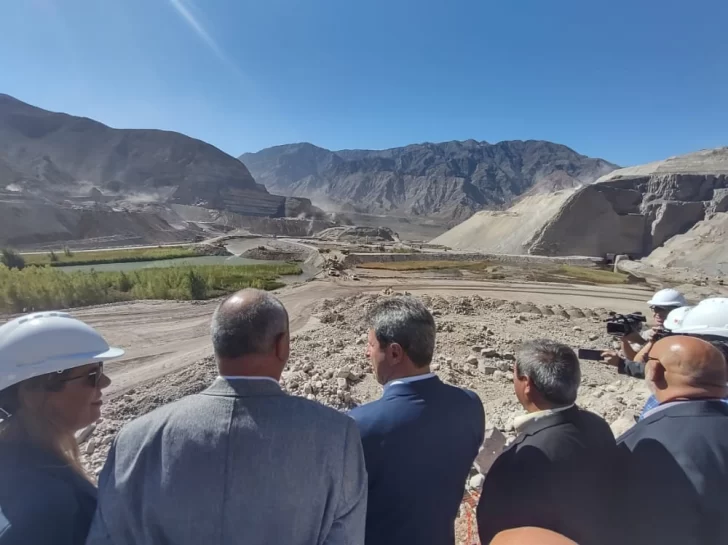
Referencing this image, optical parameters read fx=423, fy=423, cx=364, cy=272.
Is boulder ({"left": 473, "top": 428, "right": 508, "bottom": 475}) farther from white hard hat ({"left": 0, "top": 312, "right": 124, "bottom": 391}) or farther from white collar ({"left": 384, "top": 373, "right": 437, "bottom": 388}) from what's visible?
white hard hat ({"left": 0, "top": 312, "right": 124, "bottom": 391})

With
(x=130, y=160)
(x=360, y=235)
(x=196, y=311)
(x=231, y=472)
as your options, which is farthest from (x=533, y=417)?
(x=130, y=160)

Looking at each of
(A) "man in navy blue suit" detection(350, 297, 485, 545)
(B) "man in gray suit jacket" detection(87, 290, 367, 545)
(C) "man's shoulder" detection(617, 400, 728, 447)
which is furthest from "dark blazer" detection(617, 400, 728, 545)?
(B) "man in gray suit jacket" detection(87, 290, 367, 545)

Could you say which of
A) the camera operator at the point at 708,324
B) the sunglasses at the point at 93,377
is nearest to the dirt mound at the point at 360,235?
the camera operator at the point at 708,324

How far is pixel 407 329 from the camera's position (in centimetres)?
224

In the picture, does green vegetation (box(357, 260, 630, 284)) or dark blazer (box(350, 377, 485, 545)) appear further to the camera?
green vegetation (box(357, 260, 630, 284))

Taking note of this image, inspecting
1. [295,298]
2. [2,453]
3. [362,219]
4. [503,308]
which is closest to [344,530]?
[2,453]

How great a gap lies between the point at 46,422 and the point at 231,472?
2.77 ft

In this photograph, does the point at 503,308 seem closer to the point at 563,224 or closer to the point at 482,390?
the point at 482,390

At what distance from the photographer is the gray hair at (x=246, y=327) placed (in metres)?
1.54

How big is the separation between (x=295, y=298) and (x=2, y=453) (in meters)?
19.2

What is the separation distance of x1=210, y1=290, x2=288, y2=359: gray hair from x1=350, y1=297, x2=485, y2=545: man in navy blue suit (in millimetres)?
673

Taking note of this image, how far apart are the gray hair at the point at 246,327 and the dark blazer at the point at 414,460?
0.67 metres

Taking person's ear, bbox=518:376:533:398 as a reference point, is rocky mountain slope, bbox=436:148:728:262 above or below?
above

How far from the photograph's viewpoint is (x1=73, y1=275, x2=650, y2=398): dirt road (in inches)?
429
